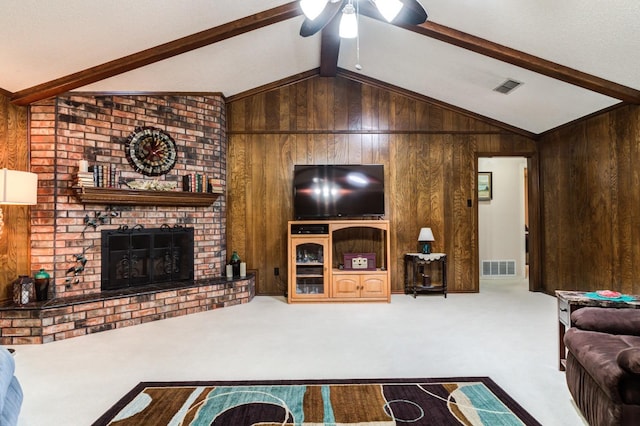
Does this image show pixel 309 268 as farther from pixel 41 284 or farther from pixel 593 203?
pixel 593 203

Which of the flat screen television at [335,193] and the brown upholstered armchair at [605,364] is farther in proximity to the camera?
the flat screen television at [335,193]

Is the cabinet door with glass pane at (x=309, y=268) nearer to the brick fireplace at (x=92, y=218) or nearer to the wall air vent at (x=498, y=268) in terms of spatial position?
the brick fireplace at (x=92, y=218)

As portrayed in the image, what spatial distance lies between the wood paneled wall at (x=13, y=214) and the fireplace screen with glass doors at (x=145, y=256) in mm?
715

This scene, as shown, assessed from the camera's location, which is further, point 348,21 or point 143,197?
point 143,197

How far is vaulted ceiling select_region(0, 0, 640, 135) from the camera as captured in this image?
296 cm

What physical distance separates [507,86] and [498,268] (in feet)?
11.8

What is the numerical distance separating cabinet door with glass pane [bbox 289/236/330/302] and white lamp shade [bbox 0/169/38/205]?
2.75 meters

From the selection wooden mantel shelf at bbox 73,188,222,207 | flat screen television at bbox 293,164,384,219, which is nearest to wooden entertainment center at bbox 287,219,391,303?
flat screen television at bbox 293,164,384,219

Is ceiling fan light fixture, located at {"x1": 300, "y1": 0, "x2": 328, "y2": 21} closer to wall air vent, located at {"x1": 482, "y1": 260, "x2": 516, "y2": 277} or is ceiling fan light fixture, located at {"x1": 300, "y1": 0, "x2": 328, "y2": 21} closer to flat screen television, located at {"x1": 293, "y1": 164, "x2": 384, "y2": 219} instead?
flat screen television, located at {"x1": 293, "y1": 164, "x2": 384, "y2": 219}

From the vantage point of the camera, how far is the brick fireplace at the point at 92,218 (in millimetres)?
3613

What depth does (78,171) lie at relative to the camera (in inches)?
155

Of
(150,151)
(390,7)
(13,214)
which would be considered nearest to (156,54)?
(150,151)

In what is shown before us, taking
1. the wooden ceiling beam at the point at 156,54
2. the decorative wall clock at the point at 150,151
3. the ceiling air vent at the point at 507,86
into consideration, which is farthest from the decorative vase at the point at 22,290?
the ceiling air vent at the point at 507,86

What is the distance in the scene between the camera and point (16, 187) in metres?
3.09
